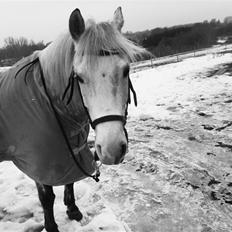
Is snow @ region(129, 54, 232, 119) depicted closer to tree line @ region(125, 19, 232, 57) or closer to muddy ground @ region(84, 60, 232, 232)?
muddy ground @ region(84, 60, 232, 232)

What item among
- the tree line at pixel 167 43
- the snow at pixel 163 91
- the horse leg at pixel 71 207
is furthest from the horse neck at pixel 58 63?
the tree line at pixel 167 43

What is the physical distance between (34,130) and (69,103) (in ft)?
1.12

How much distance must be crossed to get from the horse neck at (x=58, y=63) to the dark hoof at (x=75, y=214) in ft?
4.31

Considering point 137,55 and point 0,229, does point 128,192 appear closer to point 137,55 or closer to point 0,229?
point 0,229

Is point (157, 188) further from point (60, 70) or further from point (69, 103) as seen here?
point (60, 70)

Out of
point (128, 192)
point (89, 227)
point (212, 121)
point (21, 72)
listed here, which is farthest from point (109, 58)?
point (212, 121)

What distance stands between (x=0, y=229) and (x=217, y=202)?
2.31 metres

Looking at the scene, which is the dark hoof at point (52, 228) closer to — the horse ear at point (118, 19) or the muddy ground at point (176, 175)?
the muddy ground at point (176, 175)

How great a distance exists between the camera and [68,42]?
1979 mm

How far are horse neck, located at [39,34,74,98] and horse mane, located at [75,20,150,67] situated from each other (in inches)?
7.3

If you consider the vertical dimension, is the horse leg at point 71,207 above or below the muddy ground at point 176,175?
above

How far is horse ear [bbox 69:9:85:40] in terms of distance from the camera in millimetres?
1746

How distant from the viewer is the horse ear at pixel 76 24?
1746mm

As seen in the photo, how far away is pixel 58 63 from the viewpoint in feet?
6.84
